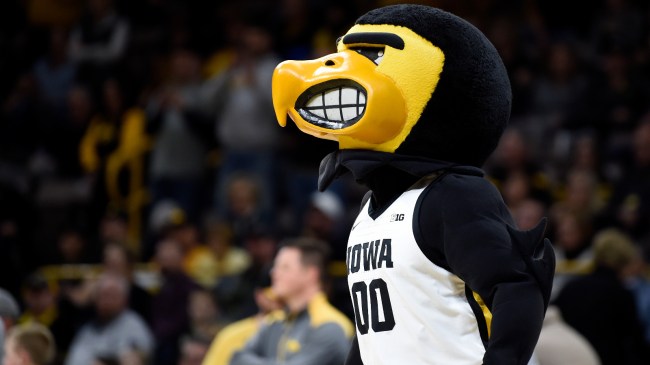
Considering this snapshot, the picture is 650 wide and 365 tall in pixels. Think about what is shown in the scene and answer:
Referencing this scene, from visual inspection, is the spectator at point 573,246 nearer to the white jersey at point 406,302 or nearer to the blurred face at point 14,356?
the blurred face at point 14,356

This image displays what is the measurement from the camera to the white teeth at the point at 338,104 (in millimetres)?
3170

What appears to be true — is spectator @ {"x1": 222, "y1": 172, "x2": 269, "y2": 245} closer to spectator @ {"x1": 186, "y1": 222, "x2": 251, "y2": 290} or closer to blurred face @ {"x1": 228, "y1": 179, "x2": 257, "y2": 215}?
blurred face @ {"x1": 228, "y1": 179, "x2": 257, "y2": 215}

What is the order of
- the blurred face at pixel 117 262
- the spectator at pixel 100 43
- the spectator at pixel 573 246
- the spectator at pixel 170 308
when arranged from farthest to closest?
the spectator at pixel 100 43
the blurred face at pixel 117 262
the spectator at pixel 170 308
the spectator at pixel 573 246

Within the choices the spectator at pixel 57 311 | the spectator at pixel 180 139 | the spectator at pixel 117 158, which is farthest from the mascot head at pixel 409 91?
the spectator at pixel 117 158

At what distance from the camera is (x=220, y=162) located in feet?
34.9

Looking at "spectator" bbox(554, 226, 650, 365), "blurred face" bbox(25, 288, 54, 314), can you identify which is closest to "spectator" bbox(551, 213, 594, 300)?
"spectator" bbox(554, 226, 650, 365)

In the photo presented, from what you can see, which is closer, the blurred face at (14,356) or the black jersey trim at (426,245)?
the black jersey trim at (426,245)

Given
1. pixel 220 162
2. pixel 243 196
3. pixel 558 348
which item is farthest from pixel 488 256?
pixel 220 162

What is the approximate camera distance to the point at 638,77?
925 cm

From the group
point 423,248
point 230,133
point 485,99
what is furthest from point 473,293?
point 230,133

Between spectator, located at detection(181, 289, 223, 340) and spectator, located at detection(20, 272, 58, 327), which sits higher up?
spectator, located at detection(181, 289, 223, 340)

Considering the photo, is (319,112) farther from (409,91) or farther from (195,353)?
(195,353)

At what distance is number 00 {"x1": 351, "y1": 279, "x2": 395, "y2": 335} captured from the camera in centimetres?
315

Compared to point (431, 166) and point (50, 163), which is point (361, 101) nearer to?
point (431, 166)
